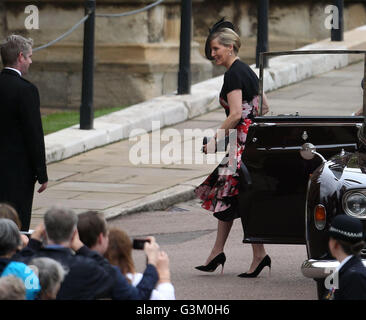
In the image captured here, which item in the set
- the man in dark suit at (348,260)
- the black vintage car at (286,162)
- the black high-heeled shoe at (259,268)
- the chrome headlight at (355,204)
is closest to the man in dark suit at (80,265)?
the man in dark suit at (348,260)

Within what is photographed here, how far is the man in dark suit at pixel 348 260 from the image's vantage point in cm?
609

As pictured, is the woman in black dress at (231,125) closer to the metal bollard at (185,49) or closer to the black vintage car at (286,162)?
the black vintage car at (286,162)

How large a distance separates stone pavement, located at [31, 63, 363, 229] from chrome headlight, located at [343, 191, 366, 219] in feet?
5.79

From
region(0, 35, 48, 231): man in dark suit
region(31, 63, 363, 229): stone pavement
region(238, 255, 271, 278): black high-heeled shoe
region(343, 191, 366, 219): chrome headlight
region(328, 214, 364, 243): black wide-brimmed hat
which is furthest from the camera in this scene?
region(31, 63, 363, 229): stone pavement

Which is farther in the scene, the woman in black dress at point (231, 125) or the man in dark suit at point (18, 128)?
the woman in black dress at point (231, 125)

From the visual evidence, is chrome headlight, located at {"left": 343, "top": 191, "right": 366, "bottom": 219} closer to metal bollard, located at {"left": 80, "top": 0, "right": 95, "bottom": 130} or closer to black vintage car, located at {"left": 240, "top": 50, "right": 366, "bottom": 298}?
black vintage car, located at {"left": 240, "top": 50, "right": 366, "bottom": 298}

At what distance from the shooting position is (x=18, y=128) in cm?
880

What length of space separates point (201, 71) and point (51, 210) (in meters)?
16.1

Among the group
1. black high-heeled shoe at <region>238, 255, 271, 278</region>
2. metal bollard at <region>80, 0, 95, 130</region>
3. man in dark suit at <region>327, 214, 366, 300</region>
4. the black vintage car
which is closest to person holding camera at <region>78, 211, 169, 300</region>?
man in dark suit at <region>327, 214, 366, 300</region>

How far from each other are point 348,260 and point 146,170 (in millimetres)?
7868

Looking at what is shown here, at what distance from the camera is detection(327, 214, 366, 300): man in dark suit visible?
240 inches

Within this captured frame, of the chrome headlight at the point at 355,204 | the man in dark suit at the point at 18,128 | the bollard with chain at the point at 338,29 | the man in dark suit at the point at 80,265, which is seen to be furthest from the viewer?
the bollard with chain at the point at 338,29

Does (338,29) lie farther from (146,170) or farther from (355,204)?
(355,204)

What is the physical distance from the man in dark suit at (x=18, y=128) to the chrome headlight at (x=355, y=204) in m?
2.28
